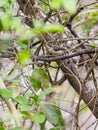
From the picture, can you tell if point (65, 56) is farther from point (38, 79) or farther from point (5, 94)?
point (5, 94)

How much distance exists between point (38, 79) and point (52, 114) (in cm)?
20

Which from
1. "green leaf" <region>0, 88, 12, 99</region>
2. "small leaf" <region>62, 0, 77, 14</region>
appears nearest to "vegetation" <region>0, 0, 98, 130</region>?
"green leaf" <region>0, 88, 12, 99</region>

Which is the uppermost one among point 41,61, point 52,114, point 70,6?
point 70,6

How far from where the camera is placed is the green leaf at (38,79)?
4.12 ft

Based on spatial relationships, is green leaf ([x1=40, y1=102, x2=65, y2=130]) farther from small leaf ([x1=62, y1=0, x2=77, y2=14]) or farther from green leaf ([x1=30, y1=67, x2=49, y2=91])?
small leaf ([x1=62, y1=0, x2=77, y2=14])

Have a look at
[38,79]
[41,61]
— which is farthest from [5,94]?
[41,61]

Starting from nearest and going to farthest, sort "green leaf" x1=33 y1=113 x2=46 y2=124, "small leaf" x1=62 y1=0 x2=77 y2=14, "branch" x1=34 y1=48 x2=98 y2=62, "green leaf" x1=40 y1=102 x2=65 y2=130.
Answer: "small leaf" x1=62 y1=0 x2=77 y2=14, "green leaf" x1=33 y1=113 x2=46 y2=124, "green leaf" x1=40 y1=102 x2=65 y2=130, "branch" x1=34 y1=48 x2=98 y2=62

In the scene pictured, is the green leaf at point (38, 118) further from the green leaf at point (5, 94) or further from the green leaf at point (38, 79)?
the green leaf at point (38, 79)

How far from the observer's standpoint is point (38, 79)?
128 cm

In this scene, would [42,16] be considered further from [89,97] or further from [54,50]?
[89,97]

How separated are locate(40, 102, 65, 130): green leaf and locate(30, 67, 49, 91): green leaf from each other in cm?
14

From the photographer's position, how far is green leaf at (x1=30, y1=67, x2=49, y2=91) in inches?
49.5

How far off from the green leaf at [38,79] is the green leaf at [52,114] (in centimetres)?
14

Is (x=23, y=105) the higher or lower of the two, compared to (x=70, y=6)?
lower
